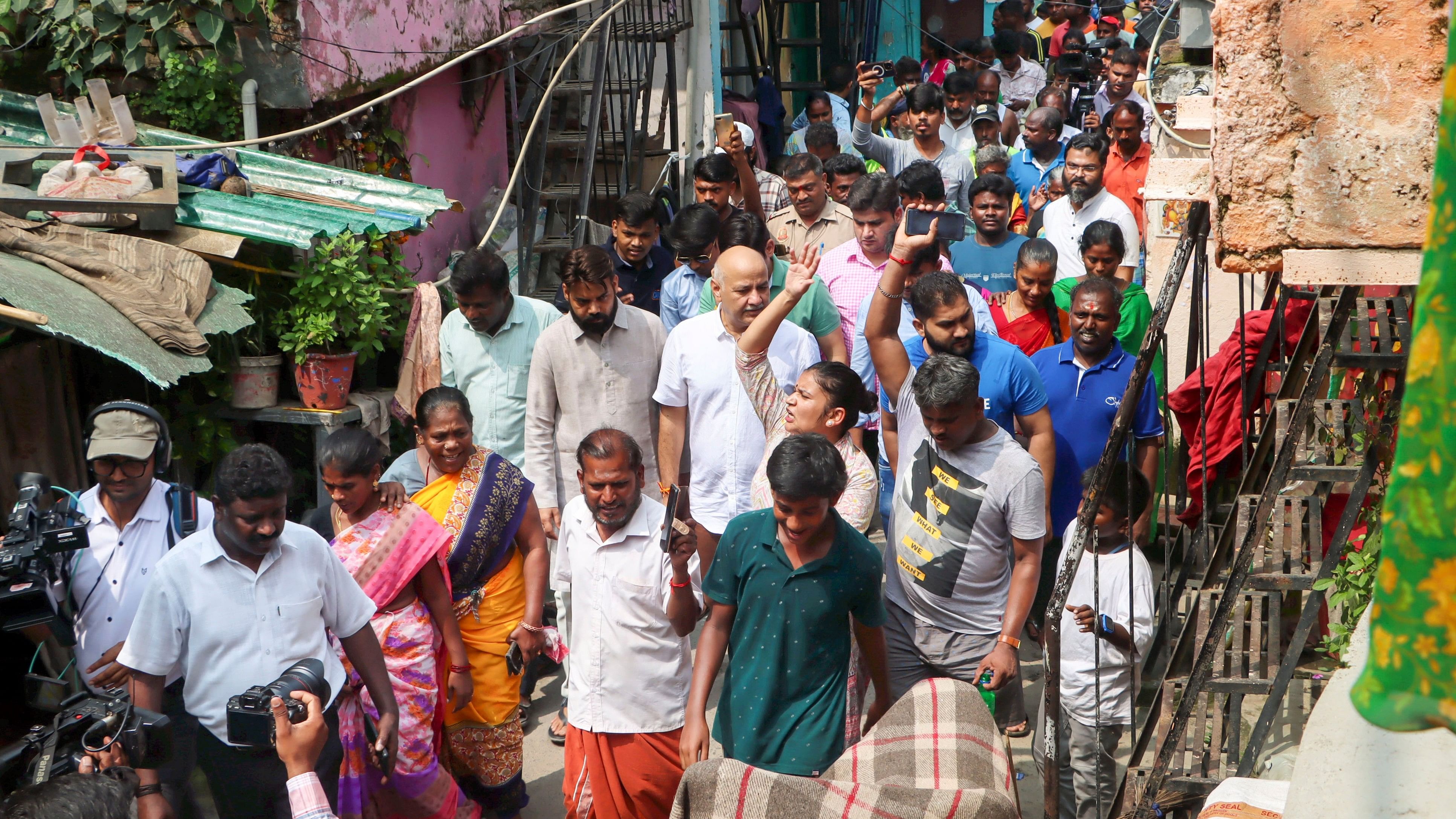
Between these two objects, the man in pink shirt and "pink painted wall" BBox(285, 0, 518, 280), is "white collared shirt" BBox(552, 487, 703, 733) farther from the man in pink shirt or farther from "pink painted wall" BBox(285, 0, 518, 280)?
"pink painted wall" BBox(285, 0, 518, 280)

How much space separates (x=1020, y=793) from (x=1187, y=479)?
1.70 metres

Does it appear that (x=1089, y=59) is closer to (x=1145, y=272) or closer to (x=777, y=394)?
(x=1145, y=272)

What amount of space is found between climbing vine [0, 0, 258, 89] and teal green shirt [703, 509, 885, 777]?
4296 mm

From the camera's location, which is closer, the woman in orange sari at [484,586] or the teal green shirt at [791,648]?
the teal green shirt at [791,648]

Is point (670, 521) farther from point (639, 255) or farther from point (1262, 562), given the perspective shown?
point (639, 255)

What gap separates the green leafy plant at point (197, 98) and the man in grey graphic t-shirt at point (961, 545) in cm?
422

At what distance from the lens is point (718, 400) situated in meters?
4.78

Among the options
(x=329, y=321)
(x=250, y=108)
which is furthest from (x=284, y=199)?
(x=329, y=321)

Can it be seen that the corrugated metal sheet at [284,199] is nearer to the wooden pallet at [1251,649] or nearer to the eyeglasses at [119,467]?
the eyeglasses at [119,467]

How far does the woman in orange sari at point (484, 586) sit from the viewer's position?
4.24 meters

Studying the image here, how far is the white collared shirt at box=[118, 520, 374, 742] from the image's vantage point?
339 cm

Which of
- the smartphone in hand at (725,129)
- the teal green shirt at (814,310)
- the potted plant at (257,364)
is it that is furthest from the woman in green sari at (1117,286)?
the potted plant at (257,364)

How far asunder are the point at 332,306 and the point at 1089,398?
322 cm

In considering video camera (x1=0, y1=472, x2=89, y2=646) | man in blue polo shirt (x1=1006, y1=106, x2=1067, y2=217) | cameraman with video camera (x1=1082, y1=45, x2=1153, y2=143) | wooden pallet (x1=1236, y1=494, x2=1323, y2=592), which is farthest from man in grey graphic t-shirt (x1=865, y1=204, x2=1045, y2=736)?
cameraman with video camera (x1=1082, y1=45, x2=1153, y2=143)
